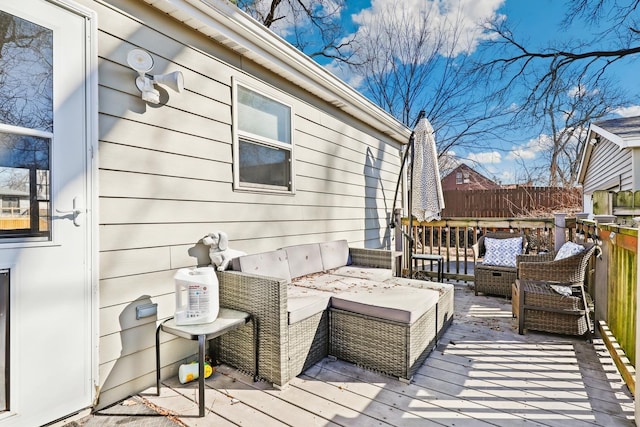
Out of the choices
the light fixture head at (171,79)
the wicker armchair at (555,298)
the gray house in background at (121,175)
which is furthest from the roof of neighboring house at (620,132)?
the light fixture head at (171,79)

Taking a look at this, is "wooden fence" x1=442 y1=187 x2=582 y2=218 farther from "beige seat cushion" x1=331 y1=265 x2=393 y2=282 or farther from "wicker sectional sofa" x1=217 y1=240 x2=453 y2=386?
"wicker sectional sofa" x1=217 y1=240 x2=453 y2=386

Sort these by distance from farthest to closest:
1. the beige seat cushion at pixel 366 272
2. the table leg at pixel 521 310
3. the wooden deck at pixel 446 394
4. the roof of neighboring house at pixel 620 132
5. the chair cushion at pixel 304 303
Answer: the roof of neighboring house at pixel 620 132, the beige seat cushion at pixel 366 272, the table leg at pixel 521 310, the chair cushion at pixel 304 303, the wooden deck at pixel 446 394

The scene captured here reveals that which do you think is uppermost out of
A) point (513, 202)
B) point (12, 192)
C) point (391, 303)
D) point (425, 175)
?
point (425, 175)

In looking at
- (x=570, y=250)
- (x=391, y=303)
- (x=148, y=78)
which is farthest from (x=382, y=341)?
(x=148, y=78)

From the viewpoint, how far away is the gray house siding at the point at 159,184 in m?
2.17

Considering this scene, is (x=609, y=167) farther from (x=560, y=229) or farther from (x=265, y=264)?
(x=265, y=264)

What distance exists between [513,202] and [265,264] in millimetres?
10708

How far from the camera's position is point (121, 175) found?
2227 millimetres

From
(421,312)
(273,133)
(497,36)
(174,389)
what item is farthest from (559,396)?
(497,36)

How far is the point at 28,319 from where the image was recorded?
71.1 inches

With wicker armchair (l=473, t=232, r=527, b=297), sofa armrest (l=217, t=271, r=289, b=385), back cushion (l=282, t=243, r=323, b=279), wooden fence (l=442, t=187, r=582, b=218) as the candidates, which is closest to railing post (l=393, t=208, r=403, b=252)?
wicker armchair (l=473, t=232, r=527, b=297)

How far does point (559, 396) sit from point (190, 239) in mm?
2841

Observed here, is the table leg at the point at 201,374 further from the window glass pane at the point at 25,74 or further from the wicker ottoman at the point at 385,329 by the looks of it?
the window glass pane at the point at 25,74

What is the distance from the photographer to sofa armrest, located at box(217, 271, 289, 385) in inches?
90.8
